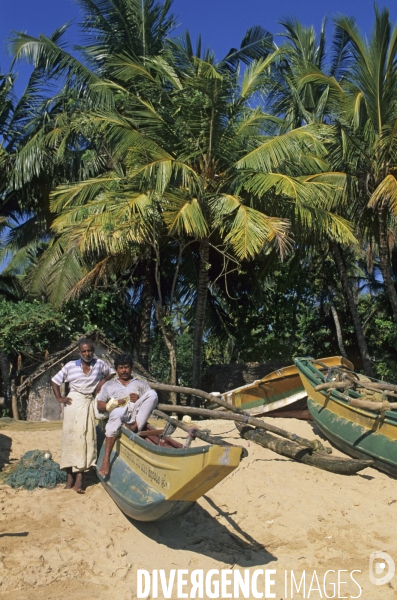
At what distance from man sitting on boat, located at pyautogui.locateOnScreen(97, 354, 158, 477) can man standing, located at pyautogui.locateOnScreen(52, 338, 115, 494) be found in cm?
33

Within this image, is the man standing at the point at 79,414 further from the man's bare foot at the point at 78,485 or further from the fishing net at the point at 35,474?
the fishing net at the point at 35,474

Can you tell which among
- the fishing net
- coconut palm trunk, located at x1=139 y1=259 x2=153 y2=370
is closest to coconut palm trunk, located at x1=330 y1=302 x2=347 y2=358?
coconut palm trunk, located at x1=139 y1=259 x2=153 y2=370

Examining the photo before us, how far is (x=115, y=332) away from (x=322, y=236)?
4.70 meters

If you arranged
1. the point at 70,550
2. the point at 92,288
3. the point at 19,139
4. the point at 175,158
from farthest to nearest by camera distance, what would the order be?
1. the point at 19,139
2. the point at 92,288
3. the point at 175,158
4. the point at 70,550

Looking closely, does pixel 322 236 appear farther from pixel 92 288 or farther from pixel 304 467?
pixel 304 467

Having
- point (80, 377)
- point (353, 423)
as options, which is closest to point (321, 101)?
point (353, 423)

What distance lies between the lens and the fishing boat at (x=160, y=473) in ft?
17.3

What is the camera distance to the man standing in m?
7.00

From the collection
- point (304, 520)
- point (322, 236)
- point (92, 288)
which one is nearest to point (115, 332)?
point (92, 288)

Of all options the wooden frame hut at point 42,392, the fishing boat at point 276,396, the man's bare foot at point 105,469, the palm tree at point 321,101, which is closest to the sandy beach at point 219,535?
the man's bare foot at point 105,469

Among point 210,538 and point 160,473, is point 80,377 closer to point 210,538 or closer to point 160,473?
point 160,473

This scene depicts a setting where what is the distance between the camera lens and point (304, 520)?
714 cm

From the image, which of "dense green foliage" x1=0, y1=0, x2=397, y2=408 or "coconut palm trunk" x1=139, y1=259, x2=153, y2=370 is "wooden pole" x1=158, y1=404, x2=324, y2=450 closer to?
"dense green foliage" x1=0, y1=0, x2=397, y2=408

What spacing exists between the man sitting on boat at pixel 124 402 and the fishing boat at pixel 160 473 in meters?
0.10
